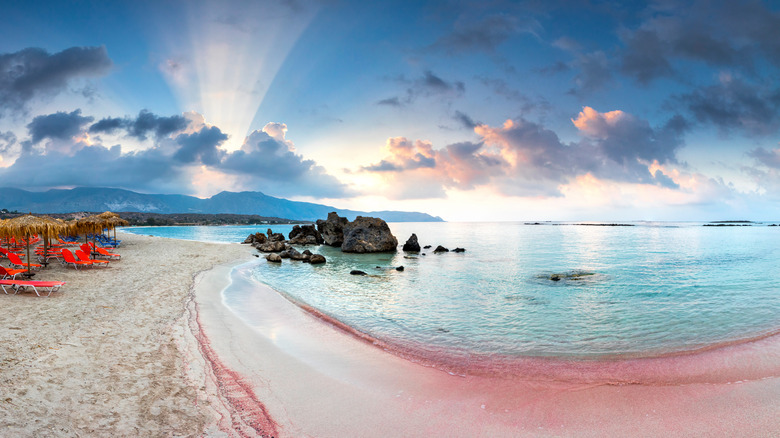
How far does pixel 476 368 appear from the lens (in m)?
8.88

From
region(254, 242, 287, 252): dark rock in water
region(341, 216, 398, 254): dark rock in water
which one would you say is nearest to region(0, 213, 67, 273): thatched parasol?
region(254, 242, 287, 252): dark rock in water

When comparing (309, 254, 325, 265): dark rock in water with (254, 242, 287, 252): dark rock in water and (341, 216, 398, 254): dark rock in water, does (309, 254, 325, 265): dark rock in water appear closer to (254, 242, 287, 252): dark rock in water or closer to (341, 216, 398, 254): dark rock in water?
(254, 242, 287, 252): dark rock in water

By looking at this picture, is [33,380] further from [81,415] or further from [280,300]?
[280,300]

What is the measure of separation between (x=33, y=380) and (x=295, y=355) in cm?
499

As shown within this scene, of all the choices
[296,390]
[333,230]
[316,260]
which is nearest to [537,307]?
[296,390]

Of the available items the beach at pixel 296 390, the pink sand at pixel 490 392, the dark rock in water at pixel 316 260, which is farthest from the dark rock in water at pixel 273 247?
the pink sand at pixel 490 392

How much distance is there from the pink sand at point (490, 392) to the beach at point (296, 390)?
0.12ft

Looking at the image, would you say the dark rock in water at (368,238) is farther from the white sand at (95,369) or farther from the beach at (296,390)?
the beach at (296,390)

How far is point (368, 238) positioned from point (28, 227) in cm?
3237

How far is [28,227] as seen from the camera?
53.1ft

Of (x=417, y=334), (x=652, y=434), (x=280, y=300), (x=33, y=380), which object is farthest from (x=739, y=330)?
(x=33, y=380)

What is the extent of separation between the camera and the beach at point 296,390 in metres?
5.57

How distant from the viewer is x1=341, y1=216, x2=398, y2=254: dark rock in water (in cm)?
4450

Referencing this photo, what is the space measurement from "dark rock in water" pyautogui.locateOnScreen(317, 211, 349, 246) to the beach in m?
43.5
